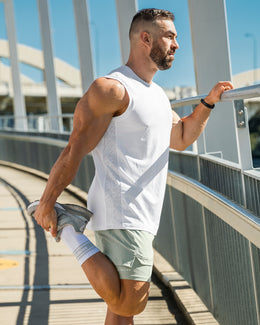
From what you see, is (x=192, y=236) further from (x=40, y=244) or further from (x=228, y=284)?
(x=40, y=244)

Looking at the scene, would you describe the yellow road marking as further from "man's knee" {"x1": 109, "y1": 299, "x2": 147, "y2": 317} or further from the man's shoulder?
the man's shoulder

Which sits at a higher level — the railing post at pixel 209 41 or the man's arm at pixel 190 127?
the railing post at pixel 209 41

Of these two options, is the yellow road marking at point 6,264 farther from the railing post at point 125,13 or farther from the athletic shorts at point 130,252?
the railing post at point 125,13

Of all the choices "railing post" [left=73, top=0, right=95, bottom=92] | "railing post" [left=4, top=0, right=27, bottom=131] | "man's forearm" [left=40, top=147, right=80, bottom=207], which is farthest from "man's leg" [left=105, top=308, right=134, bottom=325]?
"railing post" [left=4, top=0, right=27, bottom=131]

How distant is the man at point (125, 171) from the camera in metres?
2.74

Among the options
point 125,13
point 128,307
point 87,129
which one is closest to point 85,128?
point 87,129

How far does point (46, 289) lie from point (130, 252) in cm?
235

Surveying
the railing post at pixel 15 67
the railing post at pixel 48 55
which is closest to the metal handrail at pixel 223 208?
the railing post at pixel 48 55

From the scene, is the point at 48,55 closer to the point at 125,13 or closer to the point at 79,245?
the point at 125,13

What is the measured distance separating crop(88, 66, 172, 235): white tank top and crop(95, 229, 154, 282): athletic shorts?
4cm

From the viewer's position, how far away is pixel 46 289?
193 inches

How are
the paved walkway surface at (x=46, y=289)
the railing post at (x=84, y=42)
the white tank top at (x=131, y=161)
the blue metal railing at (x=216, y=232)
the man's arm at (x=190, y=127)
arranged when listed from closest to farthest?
the white tank top at (x=131, y=161) → the blue metal railing at (x=216, y=232) → the man's arm at (x=190, y=127) → the paved walkway surface at (x=46, y=289) → the railing post at (x=84, y=42)

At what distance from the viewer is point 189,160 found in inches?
180

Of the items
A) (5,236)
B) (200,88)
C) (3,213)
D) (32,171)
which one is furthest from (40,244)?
(32,171)
